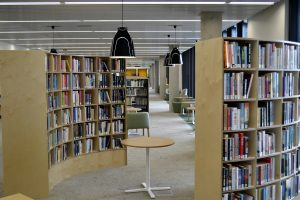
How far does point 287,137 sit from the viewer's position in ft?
15.6

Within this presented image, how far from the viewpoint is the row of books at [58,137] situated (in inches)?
231

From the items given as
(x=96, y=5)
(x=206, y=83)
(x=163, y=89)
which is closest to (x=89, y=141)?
(x=96, y=5)

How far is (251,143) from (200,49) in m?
1.42

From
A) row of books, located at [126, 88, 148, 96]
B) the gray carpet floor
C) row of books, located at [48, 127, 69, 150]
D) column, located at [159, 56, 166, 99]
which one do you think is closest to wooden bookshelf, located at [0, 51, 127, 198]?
row of books, located at [48, 127, 69, 150]

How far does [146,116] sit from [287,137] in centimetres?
535

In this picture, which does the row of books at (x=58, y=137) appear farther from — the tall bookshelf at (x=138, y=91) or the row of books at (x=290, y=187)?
the tall bookshelf at (x=138, y=91)

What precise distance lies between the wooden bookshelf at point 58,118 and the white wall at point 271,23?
11.5 ft

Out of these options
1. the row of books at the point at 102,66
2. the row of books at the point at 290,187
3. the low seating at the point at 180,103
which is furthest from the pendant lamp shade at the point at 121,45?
the low seating at the point at 180,103

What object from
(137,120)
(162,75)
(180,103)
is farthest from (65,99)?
(162,75)

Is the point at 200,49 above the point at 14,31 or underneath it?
underneath

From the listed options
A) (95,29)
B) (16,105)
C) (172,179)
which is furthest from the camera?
(95,29)

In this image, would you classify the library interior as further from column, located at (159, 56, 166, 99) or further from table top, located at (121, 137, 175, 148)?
column, located at (159, 56, 166, 99)

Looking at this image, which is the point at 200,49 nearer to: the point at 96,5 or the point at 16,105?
the point at 16,105

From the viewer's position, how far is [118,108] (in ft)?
24.1
